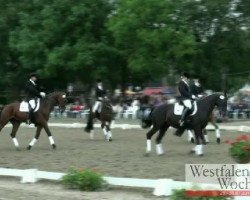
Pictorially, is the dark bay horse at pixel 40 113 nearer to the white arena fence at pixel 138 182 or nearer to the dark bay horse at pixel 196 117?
the dark bay horse at pixel 196 117

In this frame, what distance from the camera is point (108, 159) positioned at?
55.9 feet

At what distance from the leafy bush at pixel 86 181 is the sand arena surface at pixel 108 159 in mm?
212

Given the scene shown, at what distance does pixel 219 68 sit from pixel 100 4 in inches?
398

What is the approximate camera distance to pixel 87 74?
45031 millimetres

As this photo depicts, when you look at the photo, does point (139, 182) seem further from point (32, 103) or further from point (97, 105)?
point (97, 105)

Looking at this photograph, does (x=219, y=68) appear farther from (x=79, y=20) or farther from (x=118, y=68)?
(x=79, y=20)

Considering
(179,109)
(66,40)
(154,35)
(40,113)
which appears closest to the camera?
(179,109)

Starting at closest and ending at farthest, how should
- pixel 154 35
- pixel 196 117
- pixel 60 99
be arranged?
pixel 196 117, pixel 60 99, pixel 154 35

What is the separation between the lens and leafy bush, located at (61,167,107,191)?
12.0 meters

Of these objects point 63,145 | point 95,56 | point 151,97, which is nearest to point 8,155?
point 63,145

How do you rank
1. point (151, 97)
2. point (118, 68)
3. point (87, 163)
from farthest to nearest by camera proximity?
point (118, 68) → point (151, 97) → point (87, 163)

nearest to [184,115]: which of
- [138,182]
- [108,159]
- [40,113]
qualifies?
[108,159]

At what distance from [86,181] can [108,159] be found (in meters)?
5.00

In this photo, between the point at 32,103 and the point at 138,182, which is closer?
the point at 138,182
